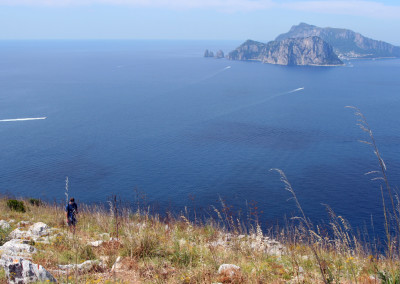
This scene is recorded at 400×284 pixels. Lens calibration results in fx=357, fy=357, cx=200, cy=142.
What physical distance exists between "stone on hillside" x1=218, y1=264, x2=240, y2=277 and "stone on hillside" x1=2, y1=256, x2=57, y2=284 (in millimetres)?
2623

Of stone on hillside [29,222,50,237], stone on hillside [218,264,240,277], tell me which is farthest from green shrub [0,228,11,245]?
stone on hillside [218,264,240,277]

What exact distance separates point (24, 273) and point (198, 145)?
195 ft

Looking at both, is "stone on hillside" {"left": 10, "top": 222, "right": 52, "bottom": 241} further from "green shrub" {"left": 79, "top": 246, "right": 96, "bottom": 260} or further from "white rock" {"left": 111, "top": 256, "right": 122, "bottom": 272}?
"white rock" {"left": 111, "top": 256, "right": 122, "bottom": 272}

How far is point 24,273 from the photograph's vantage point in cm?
535

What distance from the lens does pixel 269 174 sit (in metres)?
52.2

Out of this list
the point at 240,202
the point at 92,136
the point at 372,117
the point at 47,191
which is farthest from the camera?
the point at 372,117

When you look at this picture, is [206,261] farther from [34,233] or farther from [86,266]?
[34,233]

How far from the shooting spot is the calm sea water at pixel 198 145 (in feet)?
153

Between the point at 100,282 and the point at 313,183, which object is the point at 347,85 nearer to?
the point at 313,183

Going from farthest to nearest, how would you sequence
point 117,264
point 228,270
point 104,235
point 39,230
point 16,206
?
point 16,206 → point 39,230 → point 104,235 → point 117,264 → point 228,270

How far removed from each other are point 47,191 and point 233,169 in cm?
2596

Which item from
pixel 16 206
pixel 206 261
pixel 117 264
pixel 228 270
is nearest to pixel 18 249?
pixel 117 264

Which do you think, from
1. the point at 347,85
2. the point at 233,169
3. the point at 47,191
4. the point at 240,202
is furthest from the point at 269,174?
the point at 347,85

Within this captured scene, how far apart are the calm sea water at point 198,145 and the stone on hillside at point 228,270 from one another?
954 inches
